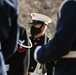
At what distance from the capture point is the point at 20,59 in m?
8.15

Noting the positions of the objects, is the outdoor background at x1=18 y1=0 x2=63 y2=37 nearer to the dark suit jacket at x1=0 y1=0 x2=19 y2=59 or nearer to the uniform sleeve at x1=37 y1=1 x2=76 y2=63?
the uniform sleeve at x1=37 y1=1 x2=76 y2=63

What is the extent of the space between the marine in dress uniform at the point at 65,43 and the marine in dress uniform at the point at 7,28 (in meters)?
0.50

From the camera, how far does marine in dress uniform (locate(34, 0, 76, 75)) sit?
4820 mm

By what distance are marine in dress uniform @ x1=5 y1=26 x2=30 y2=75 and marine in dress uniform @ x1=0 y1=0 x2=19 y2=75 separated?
339 centimetres

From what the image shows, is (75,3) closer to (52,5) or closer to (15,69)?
(15,69)

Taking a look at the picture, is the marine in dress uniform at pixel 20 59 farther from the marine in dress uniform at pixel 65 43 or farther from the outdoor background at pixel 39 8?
the outdoor background at pixel 39 8

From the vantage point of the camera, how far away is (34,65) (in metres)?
8.93

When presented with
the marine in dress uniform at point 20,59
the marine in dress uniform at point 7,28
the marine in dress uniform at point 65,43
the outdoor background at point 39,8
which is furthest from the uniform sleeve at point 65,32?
the outdoor background at point 39,8

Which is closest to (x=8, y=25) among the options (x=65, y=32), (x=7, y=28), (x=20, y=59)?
(x=7, y=28)

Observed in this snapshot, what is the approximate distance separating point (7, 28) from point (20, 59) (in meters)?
3.84

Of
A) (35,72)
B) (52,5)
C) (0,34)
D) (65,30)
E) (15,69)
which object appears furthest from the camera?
(52,5)

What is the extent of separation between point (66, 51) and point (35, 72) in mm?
4033

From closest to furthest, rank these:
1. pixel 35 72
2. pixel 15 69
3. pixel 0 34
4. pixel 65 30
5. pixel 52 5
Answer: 1. pixel 0 34
2. pixel 65 30
3. pixel 15 69
4. pixel 35 72
5. pixel 52 5

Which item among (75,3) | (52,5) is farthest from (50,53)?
(52,5)
